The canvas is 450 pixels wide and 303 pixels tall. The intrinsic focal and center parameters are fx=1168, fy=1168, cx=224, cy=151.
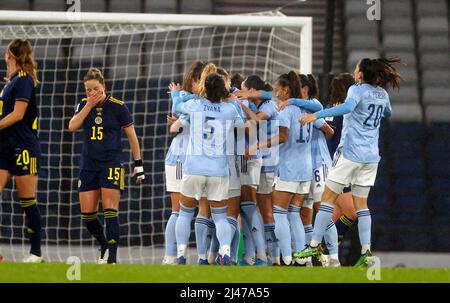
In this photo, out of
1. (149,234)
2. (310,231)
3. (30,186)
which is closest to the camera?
(30,186)

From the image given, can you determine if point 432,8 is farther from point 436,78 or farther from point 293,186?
point 293,186

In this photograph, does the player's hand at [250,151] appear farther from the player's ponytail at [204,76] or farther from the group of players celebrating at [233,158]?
the player's ponytail at [204,76]

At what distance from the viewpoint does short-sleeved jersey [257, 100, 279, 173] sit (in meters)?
10.1

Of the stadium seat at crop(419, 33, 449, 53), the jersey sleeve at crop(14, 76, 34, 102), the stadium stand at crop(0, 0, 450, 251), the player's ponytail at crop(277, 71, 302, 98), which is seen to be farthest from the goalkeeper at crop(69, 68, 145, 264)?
the stadium seat at crop(419, 33, 449, 53)

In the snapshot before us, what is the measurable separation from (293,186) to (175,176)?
1.11 meters

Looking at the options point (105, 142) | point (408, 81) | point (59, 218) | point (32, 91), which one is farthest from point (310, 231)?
point (408, 81)

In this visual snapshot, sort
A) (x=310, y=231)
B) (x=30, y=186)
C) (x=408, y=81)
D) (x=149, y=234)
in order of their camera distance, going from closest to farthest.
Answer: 1. (x=30, y=186)
2. (x=310, y=231)
3. (x=149, y=234)
4. (x=408, y=81)

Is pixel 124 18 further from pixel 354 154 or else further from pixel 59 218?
pixel 354 154

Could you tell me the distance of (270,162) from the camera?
401 inches

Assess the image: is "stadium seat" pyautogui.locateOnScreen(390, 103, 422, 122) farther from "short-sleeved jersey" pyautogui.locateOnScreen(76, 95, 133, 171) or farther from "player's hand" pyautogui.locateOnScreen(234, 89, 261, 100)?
"short-sleeved jersey" pyautogui.locateOnScreen(76, 95, 133, 171)

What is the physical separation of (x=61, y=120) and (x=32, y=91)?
14.9ft

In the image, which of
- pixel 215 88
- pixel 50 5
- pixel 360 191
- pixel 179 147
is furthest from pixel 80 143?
pixel 360 191

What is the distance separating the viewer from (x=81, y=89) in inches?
550

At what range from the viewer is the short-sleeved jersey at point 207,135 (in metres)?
9.38
